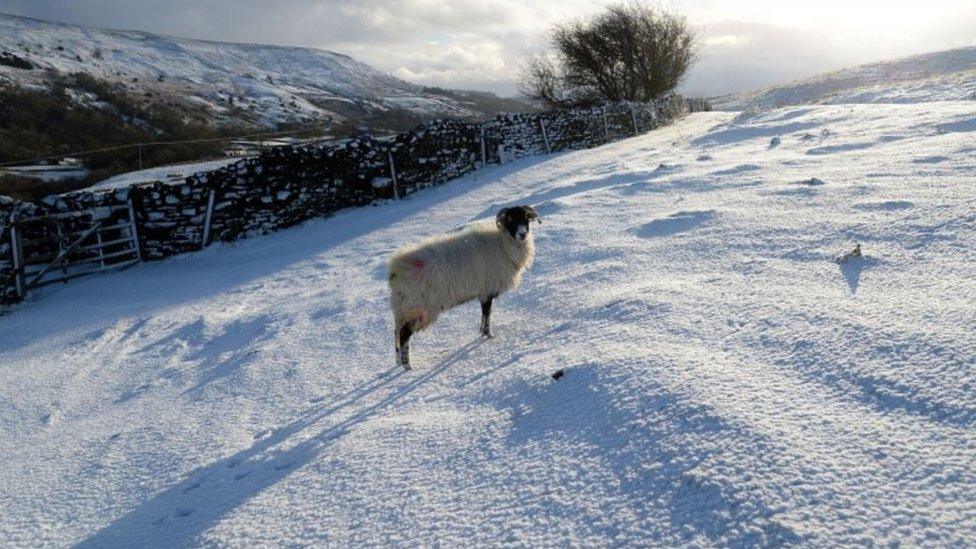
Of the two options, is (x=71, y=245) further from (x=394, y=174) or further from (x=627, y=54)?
(x=627, y=54)

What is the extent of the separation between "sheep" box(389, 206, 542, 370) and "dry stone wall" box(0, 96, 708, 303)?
Answer: 32.0 feet

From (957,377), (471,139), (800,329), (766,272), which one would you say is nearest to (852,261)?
(766,272)

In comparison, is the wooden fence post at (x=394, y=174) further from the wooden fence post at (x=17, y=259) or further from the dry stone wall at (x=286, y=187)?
the wooden fence post at (x=17, y=259)

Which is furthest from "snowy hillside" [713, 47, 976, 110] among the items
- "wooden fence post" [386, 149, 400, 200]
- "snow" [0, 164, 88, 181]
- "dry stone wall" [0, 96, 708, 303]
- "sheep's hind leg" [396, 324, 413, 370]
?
"snow" [0, 164, 88, 181]

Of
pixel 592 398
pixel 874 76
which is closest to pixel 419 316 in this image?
pixel 592 398

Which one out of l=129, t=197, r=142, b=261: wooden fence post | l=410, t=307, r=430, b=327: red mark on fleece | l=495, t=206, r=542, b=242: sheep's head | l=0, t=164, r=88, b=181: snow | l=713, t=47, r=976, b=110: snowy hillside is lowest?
l=410, t=307, r=430, b=327: red mark on fleece

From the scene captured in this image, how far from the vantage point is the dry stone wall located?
503 inches

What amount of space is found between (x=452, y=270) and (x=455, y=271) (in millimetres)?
34

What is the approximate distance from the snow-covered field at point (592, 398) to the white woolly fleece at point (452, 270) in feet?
1.45

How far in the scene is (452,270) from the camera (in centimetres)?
521

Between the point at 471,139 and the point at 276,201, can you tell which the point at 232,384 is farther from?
the point at 471,139

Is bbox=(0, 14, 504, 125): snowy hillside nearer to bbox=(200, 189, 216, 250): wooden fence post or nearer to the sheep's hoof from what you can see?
bbox=(200, 189, 216, 250): wooden fence post

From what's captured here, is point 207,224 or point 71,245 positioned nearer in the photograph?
point 71,245

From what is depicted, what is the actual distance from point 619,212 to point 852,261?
4.16 m
